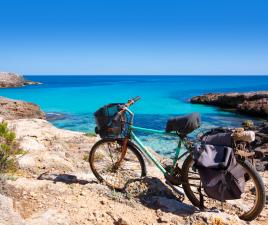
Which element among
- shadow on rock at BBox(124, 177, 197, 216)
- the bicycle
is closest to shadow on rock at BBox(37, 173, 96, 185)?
the bicycle

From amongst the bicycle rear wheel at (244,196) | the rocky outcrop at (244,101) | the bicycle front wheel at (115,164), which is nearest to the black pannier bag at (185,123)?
the bicycle rear wheel at (244,196)

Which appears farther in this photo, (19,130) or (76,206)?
(19,130)

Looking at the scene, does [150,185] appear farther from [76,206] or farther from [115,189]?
[76,206]

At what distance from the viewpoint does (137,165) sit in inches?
253

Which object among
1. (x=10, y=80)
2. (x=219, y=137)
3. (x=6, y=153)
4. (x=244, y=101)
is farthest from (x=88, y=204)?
(x=10, y=80)

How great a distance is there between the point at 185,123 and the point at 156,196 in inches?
59.4

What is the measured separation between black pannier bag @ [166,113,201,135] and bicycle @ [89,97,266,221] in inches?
3.9

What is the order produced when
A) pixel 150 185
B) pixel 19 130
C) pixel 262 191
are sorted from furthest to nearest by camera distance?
1. pixel 19 130
2. pixel 150 185
3. pixel 262 191

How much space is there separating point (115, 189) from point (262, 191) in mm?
2699

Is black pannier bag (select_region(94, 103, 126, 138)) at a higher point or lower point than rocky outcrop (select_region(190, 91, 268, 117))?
higher

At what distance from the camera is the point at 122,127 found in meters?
5.87

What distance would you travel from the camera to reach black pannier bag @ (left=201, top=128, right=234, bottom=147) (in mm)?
4707

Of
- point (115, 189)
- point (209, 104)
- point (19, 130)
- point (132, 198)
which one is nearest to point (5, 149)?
point (115, 189)

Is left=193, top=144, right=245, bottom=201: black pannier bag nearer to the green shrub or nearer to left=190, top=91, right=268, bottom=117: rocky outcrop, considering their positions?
the green shrub
